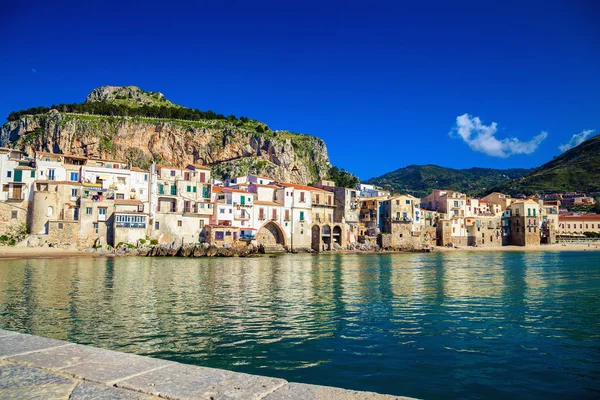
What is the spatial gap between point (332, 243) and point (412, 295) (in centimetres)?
5348

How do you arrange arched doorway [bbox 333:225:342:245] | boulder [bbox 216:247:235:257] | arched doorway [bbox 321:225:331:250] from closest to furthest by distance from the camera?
boulder [bbox 216:247:235:257] < arched doorway [bbox 321:225:331:250] < arched doorway [bbox 333:225:342:245]

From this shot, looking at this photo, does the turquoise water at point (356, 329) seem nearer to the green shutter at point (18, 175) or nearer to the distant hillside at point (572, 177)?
the green shutter at point (18, 175)

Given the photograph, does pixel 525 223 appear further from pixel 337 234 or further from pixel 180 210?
pixel 180 210

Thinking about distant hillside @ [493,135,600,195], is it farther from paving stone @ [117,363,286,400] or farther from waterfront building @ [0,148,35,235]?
paving stone @ [117,363,286,400]

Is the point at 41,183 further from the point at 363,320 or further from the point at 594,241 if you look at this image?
the point at 594,241

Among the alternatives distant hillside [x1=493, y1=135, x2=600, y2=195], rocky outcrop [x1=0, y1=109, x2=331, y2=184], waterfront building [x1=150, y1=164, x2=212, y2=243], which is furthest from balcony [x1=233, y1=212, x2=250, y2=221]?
distant hillside [x1=493, y1=135, x2=600, y2=195]

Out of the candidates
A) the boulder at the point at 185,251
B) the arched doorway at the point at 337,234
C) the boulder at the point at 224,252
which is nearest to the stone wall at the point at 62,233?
the boulder at the point at 185,251

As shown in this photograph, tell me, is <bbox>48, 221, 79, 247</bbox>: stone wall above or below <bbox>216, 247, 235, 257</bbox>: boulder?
above

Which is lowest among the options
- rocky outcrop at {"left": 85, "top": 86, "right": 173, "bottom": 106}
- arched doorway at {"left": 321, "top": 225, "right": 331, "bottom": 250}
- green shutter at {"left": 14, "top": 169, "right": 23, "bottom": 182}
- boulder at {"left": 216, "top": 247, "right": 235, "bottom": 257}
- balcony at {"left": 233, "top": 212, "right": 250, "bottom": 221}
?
boulder at {"left": 216, "top": 247, "right": 235, "bottom": 257}

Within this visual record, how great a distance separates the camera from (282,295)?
2162 cm

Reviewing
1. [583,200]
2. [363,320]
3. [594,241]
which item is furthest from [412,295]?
[583,200]

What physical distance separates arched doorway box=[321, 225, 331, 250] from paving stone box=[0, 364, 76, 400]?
6984cm

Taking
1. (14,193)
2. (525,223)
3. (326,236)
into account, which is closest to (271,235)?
(326,236)

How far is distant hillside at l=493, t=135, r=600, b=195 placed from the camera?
141000mm
